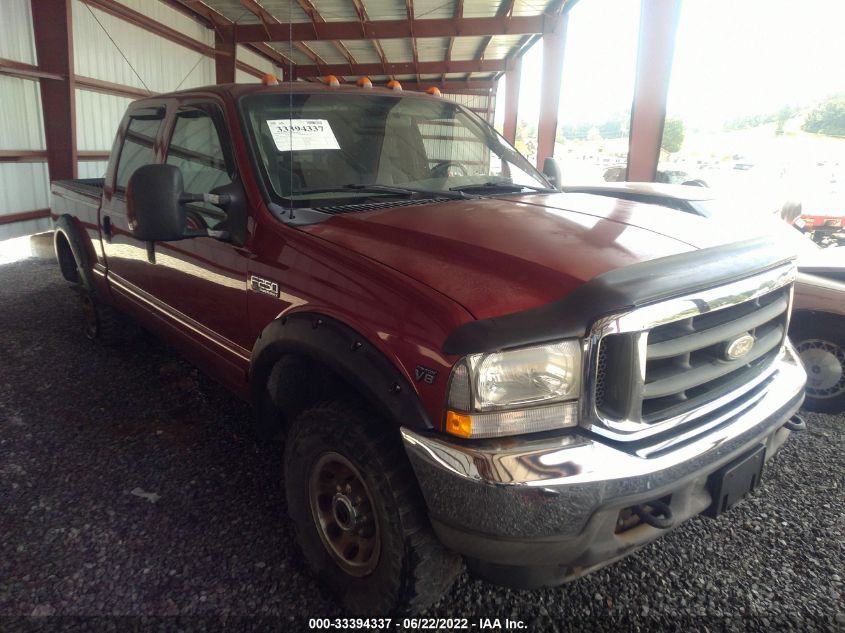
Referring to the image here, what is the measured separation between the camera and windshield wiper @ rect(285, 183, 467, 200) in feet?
7.70

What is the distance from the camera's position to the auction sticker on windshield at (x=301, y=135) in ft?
7.77

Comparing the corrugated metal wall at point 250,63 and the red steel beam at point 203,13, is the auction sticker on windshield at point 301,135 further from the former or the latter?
the corrugated metal wall at point 250,63

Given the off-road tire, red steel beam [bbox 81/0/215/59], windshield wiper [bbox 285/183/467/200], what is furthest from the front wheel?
red steel beam [bbox 81/0/215/59]

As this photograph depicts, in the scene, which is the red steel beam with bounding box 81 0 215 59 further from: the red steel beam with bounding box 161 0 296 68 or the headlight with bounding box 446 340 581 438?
the headlight with bounding box 446 340 581 438

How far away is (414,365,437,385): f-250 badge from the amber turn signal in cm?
10

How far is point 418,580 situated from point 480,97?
25503 mm

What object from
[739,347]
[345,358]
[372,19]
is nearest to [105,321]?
[345,358]

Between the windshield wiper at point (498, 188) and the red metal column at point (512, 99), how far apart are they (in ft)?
55.1

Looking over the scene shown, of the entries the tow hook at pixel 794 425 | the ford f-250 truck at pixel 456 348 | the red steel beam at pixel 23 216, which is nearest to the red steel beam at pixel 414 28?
the red steel beam at pixel 23 216

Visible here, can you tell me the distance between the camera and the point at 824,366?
3451 millimetres

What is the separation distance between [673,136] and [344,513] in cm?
865

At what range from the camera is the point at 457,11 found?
12414mm

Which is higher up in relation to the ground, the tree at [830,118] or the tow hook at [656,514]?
the tree at [830,118]

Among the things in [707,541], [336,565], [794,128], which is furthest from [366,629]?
[794,128]
